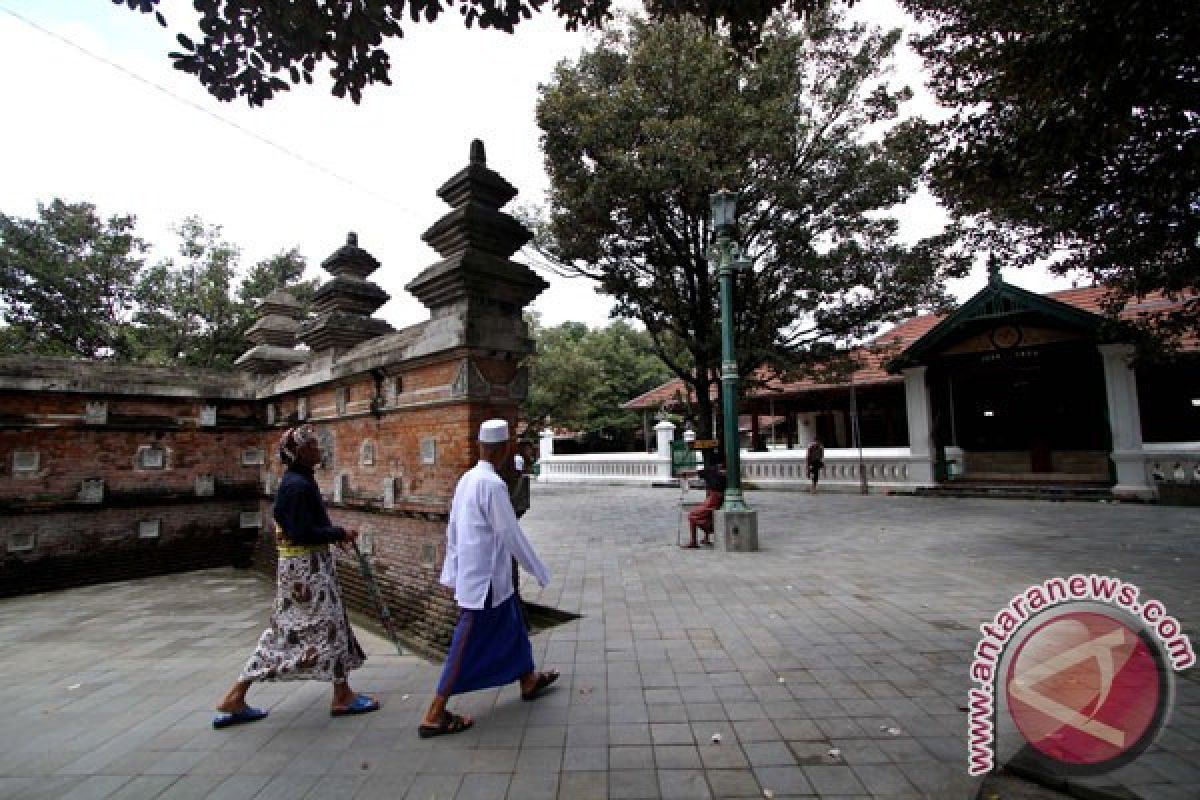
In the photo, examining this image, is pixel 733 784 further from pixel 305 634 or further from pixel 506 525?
pixel 305 634

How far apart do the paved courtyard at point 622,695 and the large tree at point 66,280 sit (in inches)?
626

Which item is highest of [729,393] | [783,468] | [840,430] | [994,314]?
[994,314]

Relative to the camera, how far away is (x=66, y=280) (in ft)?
56.3

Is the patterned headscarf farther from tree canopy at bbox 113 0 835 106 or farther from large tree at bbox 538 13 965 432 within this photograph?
large tree at bbox 538 13 965 432

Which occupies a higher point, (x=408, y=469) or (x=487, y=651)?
(x=408, y=469)

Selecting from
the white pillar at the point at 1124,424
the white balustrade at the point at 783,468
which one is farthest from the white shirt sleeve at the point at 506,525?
the white pillar at the point at 1124,424

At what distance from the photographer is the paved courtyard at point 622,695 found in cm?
250

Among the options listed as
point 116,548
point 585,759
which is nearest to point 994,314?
point 585,759

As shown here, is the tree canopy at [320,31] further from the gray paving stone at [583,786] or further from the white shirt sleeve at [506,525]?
the gray paving stone at [583,786]

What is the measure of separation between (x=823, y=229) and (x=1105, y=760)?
944 centimetres

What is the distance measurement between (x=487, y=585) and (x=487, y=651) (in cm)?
39

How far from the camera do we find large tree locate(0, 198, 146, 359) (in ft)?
54.5

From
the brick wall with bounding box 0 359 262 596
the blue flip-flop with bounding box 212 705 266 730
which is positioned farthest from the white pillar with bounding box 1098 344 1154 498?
the brick wall with bounding box 0 359 262 596

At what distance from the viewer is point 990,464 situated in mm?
15578
